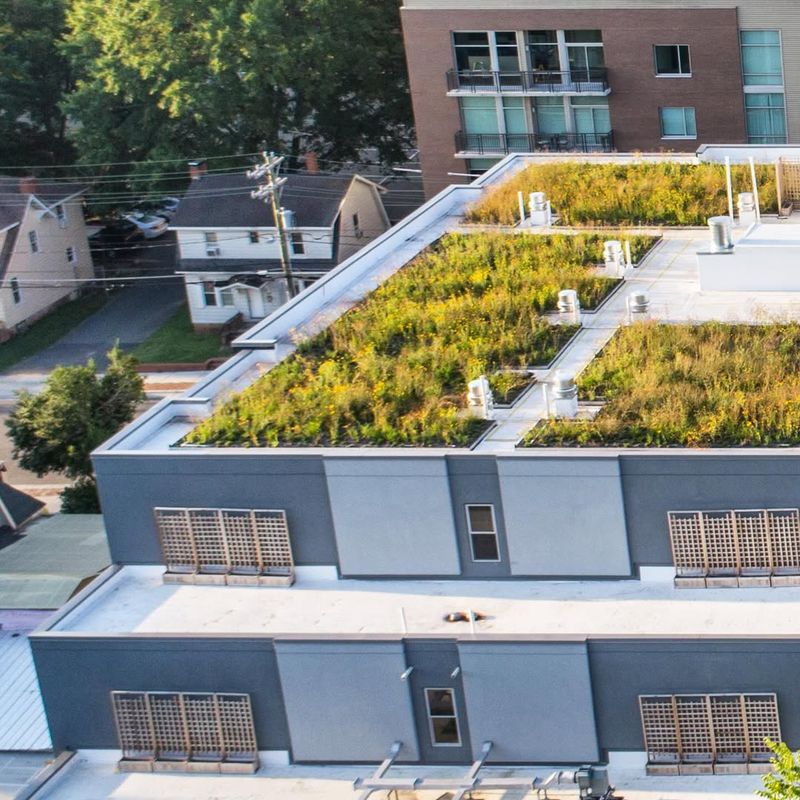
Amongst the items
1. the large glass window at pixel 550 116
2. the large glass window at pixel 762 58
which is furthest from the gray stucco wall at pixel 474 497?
the large glass window at pixel 550 116

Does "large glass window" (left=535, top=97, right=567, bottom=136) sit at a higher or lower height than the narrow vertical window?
higher

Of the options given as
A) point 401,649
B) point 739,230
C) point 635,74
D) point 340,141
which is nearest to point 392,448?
point 401,649

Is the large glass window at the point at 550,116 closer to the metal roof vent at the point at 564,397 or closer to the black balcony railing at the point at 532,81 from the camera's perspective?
the black balcony railing at the point at 532,81

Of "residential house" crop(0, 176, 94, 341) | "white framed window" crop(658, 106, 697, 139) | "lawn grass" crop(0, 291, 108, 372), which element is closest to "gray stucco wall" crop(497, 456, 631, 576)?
"white framed window" crop(658, 106, 697, 139)

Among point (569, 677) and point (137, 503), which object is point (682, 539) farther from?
point (137, 503)

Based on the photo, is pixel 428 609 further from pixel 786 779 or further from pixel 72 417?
pixel 72 417

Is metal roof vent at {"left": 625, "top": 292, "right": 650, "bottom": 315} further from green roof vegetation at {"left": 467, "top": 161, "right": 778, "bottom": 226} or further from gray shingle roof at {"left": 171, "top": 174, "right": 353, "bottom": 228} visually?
gray shingle roof at {"left": 171, "top": 174, "right": 353, "bottom": 228}
